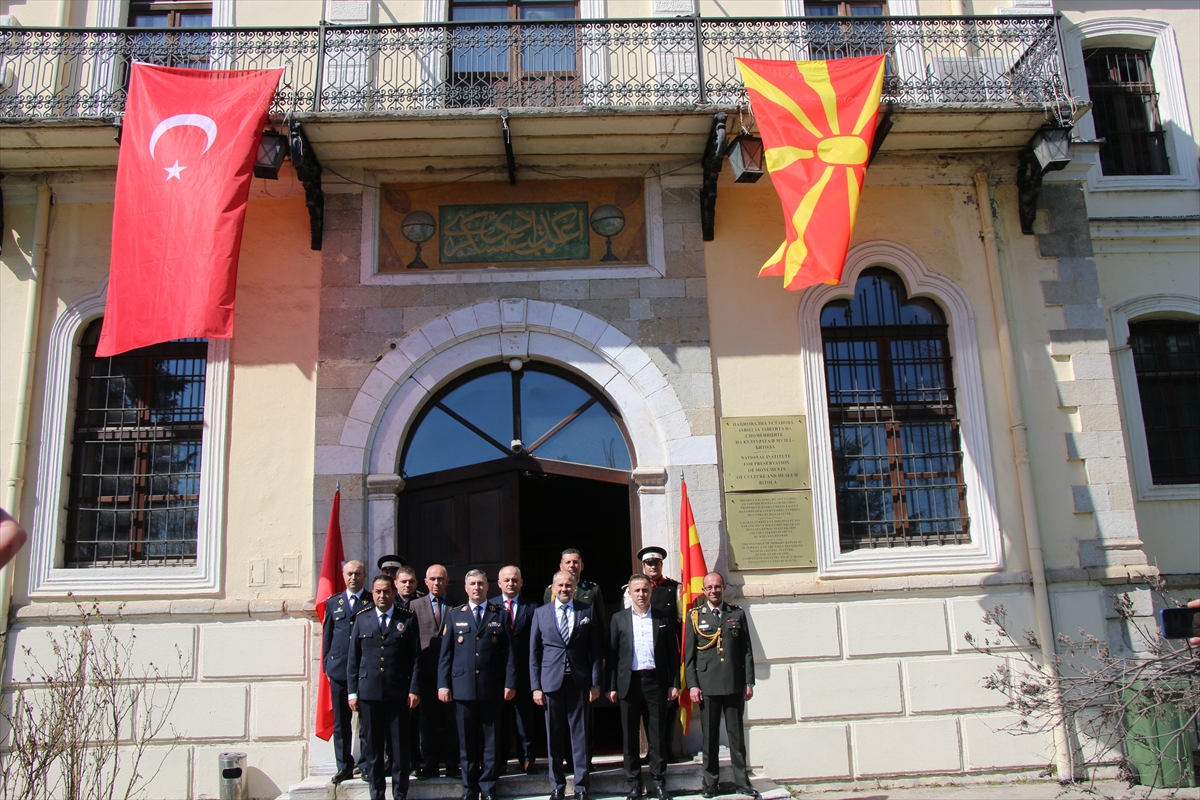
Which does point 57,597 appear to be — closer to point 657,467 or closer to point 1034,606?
point 657,467

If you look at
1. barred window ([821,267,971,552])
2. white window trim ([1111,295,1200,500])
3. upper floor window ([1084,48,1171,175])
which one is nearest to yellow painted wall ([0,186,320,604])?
barred window ([821,267,971,552])

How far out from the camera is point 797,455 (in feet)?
30.5

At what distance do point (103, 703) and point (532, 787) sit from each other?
383 cm

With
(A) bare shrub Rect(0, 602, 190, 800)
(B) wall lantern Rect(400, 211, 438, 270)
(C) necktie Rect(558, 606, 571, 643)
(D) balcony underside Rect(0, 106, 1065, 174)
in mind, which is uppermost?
(D) balcony underside Rect(0, 106, 1065, 174)

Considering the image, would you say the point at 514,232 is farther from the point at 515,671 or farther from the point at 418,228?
the point at 515,671

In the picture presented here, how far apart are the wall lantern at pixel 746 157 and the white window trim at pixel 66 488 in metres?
5.33

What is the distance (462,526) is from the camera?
30.6 ft

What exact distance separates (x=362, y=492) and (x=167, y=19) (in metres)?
6.04

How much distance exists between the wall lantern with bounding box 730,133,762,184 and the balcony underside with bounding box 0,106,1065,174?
38 centimetres

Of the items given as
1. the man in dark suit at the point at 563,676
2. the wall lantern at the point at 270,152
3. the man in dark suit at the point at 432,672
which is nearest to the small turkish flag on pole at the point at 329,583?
the man in dark suit at the point at 432,672

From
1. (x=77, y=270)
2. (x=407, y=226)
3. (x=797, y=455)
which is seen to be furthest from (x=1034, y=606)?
(x=77, y=270)

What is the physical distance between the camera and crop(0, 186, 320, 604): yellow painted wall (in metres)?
9.05

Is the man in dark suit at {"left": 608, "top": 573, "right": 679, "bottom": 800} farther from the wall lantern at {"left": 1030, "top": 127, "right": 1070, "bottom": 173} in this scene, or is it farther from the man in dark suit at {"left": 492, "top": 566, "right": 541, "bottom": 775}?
the wall lantern at {"left": 1030, "top": 127, "right": 1070, "bottom": 173}

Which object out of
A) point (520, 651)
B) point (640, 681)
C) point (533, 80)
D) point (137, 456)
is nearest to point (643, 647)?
point (640, 681)
